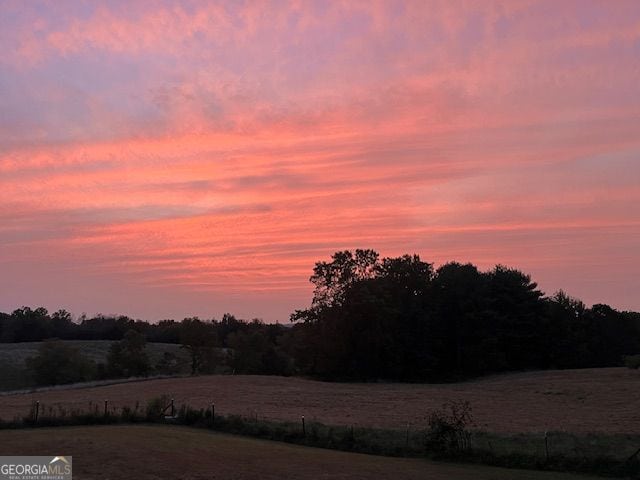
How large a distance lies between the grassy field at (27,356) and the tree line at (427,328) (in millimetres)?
14125

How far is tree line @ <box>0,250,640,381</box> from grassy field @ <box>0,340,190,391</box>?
14.1m

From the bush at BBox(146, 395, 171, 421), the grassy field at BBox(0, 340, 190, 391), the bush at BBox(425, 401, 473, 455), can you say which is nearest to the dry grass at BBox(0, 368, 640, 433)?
the bush at BBox(146, 395, 171, 421)

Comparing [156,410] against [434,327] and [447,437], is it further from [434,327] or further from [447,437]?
[434,327]

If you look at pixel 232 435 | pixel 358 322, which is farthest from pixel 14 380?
pixel 232 435

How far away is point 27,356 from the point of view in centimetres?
9469

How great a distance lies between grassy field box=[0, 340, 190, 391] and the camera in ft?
267

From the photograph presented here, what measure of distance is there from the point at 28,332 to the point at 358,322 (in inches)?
3102

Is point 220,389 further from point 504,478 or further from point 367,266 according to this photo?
point 504,478

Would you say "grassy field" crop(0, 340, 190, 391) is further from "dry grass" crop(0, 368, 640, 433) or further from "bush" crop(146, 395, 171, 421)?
"bush" crop(146, 395, 171, 421)

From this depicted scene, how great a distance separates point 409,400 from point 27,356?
67453mm

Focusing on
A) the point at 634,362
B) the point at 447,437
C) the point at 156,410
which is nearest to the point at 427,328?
the point at 634,362

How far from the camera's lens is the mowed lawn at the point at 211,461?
18453mm

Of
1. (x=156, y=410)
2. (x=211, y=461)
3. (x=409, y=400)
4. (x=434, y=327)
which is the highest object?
(x=434, y=327)

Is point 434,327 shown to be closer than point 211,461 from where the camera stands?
No
